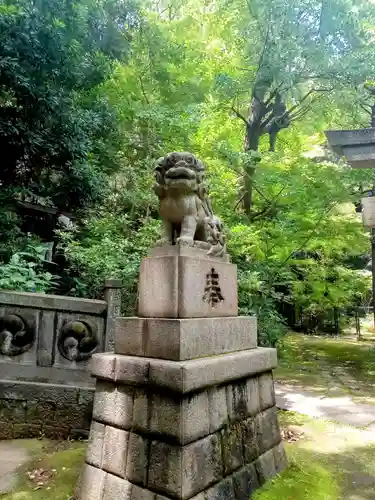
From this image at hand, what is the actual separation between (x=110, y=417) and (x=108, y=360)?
45 centimetres

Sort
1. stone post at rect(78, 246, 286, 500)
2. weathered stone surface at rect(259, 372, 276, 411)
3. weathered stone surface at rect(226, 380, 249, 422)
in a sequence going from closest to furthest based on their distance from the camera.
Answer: stone post at rect(78, 246, 286, 500) < weathered stone surface at rect(226, 380, 249, 422) < weathered stone surface at rect(259, 372, 276, 411)

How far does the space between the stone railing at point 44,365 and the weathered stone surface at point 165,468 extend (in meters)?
2.14

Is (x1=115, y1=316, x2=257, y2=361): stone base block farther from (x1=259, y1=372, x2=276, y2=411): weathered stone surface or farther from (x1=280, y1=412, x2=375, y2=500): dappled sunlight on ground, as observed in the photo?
(x1=280, y1=412, x2=375, y2=500): dappled sunlight on ground

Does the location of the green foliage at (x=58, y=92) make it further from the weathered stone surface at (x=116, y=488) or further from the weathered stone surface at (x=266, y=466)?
the weathered stone surface at (x=266, y=466)

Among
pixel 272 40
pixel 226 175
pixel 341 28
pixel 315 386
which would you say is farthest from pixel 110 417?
pixel 341 28

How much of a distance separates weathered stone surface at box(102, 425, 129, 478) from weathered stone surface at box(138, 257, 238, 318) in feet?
3.12

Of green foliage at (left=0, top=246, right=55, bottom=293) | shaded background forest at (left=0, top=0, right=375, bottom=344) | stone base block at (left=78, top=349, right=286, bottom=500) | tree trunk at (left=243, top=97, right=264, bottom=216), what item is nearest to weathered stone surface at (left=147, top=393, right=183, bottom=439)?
stone base block at (left=78, top=349, right=286, bottom=500)

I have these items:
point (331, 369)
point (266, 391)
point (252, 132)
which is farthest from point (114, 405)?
point (252, 132)

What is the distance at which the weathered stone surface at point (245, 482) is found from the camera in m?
3.05

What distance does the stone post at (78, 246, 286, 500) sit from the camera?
2713 mm

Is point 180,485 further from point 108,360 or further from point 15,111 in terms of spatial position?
point 15,111

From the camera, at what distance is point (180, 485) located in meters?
2.58

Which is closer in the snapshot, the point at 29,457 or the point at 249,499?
the point at 249,499

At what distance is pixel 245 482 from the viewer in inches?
124
